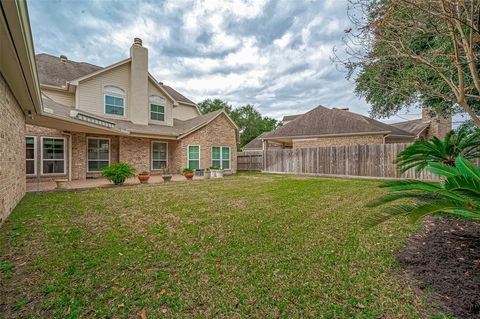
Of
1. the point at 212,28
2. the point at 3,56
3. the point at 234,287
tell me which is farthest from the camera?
the point at 212,28

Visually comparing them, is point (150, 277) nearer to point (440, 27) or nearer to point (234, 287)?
point (234, 287)

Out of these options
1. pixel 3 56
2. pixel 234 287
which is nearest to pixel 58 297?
pixel 234 287

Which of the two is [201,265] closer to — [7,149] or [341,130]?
[7,149]

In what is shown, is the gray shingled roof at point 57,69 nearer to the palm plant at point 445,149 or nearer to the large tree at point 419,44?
the large tree at point 419,44

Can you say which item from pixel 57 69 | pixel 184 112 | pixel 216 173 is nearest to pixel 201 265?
pixel 216 173

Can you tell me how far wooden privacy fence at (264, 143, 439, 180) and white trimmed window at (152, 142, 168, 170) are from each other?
7760 millimetres

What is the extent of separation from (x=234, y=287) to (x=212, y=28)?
12057 mm

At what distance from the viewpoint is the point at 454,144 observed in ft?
14.2

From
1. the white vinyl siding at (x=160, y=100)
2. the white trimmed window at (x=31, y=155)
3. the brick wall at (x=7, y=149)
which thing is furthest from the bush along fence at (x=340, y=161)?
the white trimmed window at (x=31, y=155)

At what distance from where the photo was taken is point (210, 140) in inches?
612

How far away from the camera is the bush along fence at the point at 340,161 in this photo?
39.8 feet

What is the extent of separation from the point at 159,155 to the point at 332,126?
13.3 meters

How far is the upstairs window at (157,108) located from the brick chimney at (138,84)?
2.22 feet

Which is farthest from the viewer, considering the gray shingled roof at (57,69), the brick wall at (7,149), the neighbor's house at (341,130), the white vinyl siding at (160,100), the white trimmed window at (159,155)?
the neighbor's house at (341,130)
